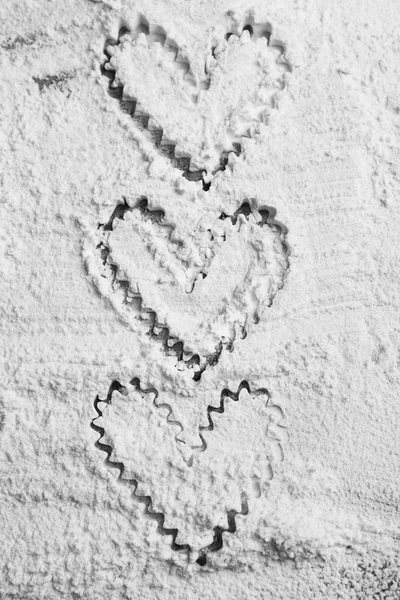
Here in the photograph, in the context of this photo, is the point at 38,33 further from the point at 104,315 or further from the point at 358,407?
the point at 358,407

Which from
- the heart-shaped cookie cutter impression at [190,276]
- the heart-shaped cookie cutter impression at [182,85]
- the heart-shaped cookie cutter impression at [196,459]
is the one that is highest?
the heart-shaped cookie cutter impression at [182,85]

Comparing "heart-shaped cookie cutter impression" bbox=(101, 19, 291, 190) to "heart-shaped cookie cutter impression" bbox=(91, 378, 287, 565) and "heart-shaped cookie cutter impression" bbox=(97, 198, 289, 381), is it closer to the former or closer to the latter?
"heart-shaped cookie cutter impression" bbox=(97, 198, 289, 381)

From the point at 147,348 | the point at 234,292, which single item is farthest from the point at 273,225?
the point at 147,348

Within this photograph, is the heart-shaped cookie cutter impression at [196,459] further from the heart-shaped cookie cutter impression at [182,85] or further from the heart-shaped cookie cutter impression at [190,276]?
the heart-shaped cookie cutter impression at [182,85]

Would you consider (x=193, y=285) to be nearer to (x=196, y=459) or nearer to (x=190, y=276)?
(x=190, y=276)

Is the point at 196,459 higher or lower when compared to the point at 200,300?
lower

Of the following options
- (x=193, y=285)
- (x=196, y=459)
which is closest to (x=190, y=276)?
(x=193, y=285)

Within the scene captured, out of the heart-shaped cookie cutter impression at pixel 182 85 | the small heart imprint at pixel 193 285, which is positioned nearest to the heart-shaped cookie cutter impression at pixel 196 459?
the small heart imprint at pixel 193 285

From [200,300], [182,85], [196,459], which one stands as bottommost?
[196,459]
